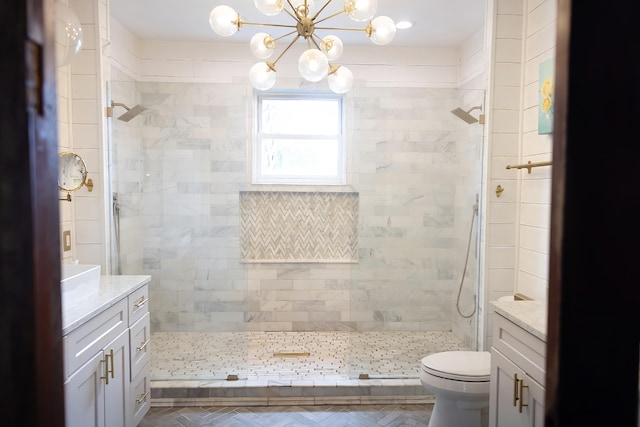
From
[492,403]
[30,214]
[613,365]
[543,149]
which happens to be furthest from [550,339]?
[543,149]

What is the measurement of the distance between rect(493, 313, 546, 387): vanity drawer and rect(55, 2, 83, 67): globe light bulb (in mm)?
2069

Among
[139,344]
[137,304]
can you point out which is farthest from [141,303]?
[139,344]

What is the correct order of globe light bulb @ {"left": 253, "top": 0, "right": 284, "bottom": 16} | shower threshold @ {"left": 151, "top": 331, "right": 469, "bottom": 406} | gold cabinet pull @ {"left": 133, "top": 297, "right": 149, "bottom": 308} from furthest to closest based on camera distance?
shower threshold @ {"left": 151, "top": 331, "right": 469, "bottom": 406} < gold cabinet pull @ {"left": 133, "top": 297, "right": 149, "bottom": 308} < globe light bulb @ {"left": 253, "top": 0, "right": 284, "bottom": 16}

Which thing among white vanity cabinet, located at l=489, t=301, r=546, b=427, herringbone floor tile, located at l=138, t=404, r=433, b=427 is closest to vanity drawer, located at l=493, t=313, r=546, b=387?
white vanity cabinet, located at l=489, t=301, r=546, b=427

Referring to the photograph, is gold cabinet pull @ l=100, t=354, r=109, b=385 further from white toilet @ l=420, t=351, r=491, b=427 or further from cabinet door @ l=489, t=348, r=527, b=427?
cabinet door @ l=489, t=348, r=527, b=427

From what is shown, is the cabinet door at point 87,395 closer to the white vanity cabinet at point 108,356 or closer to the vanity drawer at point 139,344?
the white vanity cabinet at point 108,356

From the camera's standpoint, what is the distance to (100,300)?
5.87 feet

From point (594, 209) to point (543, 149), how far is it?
91.8 inches

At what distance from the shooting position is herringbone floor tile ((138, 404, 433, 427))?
2.33m

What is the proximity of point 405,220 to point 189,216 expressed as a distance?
1779 mm

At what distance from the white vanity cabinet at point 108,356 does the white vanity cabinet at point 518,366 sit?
159 cm

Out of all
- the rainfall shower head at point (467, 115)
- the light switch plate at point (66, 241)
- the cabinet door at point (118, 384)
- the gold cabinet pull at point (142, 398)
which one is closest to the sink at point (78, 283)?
the cabinet door at point (118, 384)

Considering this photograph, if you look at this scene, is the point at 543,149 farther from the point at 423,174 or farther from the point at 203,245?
the point at 203,245

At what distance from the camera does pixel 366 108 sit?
3.36 metres
